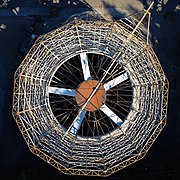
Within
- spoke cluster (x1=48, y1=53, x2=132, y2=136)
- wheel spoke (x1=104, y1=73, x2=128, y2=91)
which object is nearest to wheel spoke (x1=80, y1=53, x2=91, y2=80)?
spoke cluster (x1=48, y1=53, x2=132, y2=136)

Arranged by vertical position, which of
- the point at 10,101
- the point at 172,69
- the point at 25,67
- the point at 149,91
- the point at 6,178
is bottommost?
the point at 6,178

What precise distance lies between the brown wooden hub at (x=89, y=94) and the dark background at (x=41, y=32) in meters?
7.07

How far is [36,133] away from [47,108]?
6.88 feet

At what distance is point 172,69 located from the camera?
31.4 metres

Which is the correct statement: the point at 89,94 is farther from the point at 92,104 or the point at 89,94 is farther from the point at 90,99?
the point at 92,104

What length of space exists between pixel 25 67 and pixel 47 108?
363 cm

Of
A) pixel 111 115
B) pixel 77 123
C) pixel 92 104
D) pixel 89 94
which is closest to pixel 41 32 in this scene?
pixel 89 94

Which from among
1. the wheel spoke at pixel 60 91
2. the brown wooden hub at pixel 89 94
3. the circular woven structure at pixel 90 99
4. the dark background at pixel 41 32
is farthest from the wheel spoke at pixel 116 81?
the dark background at pixel 41 32

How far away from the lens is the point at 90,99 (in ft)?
87.9

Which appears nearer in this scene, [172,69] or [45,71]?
[45,71]

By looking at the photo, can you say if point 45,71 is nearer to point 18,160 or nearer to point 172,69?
point 18,160

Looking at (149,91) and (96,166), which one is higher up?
(149,91)

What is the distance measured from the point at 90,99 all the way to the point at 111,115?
2.20m

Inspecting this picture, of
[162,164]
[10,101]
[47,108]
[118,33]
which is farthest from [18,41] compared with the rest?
[162,164]
